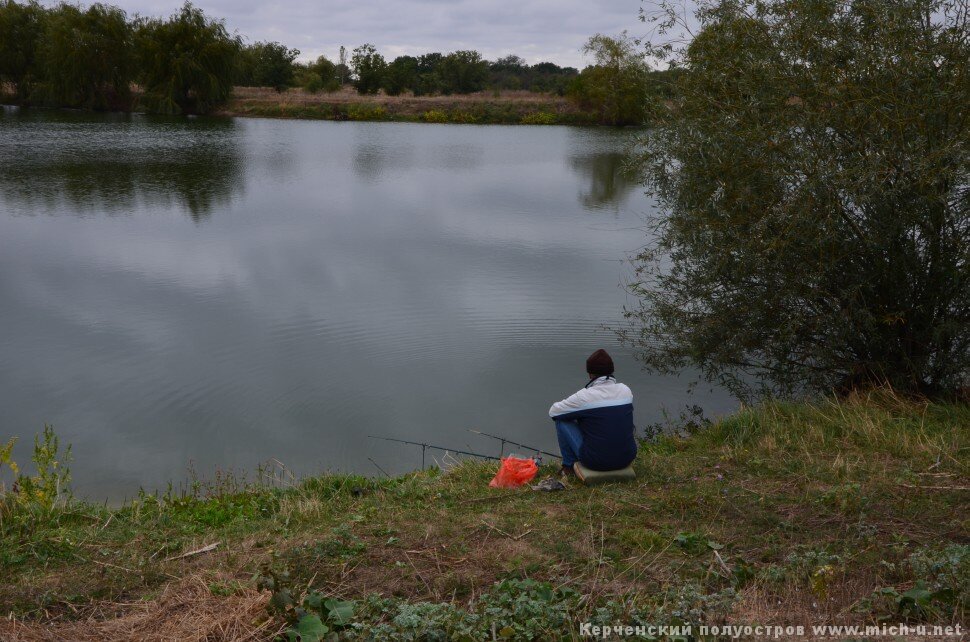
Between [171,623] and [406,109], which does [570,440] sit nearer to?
[171,623]

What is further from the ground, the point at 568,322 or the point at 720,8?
the point at 720,8

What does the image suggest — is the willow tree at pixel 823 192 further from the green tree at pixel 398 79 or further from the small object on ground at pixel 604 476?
the green tree at pixel 398 79

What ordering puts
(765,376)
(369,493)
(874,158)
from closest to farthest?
(369,493) < (874,158) < (765,376)

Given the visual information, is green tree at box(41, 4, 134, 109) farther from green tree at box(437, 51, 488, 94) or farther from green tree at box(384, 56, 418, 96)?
green tree at box(437, 51, 488, 94)

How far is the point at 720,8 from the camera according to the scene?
28.9ft

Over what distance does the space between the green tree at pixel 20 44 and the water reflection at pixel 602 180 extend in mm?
37841

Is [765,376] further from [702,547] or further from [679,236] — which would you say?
[702,547]

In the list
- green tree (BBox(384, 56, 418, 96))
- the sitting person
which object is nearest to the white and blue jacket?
the sitting person

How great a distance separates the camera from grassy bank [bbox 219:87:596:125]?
173 feet

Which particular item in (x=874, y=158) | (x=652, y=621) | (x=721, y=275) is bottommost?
(x=652, y=621)

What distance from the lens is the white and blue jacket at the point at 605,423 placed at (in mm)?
5734

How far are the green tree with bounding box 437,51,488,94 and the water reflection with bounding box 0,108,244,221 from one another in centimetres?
2878

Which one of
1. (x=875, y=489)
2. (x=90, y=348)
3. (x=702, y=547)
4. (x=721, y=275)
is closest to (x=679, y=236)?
(x=721, y=275)

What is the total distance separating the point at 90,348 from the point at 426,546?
8580mm
